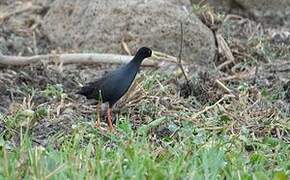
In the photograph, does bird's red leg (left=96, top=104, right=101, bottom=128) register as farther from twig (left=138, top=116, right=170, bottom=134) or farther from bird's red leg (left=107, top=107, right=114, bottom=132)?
twig (left=138, top=116, right=170, bottom=134)

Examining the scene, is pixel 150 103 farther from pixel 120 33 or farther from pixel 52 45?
pixel 52 45

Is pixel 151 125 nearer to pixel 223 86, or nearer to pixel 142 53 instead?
pixel 142 53

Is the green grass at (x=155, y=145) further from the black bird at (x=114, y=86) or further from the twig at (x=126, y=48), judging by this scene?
the twig at (x=126, y=48)

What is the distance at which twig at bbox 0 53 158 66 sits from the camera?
6992 mm

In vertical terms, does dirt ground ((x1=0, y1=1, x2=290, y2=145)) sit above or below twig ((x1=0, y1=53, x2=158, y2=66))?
below

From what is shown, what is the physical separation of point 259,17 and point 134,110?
3.21 m

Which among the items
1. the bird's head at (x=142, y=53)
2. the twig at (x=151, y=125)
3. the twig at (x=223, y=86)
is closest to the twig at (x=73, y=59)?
the twig at (x=223, y=86)

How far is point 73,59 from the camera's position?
7.09 meters

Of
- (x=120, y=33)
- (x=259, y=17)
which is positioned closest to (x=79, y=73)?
(x=120, y=33)

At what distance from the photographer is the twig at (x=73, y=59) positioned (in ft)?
22.9

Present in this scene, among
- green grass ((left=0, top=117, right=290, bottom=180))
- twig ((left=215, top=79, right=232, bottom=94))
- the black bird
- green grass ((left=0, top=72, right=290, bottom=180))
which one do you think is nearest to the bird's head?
the black bird

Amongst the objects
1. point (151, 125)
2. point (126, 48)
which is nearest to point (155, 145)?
point (151, 125)

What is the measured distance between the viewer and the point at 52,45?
786 cm

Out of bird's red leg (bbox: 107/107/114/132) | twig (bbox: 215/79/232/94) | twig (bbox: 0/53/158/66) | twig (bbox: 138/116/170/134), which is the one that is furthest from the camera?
twig (bbox: 0/53/158/66)
